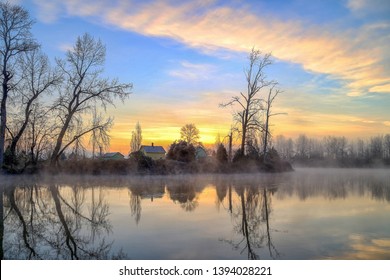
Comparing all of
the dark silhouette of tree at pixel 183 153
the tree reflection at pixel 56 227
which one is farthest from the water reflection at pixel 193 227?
the dark silhouette of tree at pixel 183 153

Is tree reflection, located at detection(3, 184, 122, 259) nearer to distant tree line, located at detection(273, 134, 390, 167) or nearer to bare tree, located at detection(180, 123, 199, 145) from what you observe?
distant tree line, located at detection(273, 134, 390, 167)

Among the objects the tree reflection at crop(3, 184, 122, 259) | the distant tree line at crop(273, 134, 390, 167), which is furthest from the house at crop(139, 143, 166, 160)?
the tree reflection at crop(3, 184, 122, 259)

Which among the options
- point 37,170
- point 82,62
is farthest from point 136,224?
point 82,62

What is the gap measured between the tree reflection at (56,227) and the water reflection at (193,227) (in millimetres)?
14

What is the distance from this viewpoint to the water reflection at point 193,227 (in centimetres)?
503

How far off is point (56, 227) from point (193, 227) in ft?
8.33

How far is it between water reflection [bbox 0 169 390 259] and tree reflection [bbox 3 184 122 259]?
0.01 meters

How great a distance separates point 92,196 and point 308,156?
1697 inches

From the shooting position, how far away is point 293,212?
8180mm

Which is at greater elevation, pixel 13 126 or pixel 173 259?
pixel 13 126

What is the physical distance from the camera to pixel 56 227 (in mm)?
6469

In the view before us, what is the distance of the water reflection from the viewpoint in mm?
5027

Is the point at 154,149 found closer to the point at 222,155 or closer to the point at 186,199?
the point at 222,155

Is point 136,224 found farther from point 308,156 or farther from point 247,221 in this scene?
point 308,156
